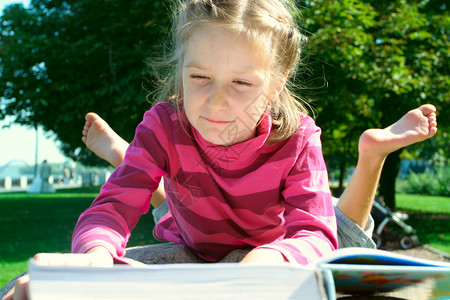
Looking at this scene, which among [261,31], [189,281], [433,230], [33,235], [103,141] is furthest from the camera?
[433,230]

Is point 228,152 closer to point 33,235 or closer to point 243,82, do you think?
point 243,82

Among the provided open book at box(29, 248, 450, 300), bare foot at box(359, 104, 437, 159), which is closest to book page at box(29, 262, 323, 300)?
open book at box(29, 248, 450, 300)

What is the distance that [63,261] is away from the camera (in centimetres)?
104

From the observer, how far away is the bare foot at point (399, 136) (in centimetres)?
211

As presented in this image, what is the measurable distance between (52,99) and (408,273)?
7869 millimetres

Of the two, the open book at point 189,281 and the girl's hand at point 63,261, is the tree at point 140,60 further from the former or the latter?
the open book at point 189,281

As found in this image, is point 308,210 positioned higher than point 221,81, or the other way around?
point 221,81

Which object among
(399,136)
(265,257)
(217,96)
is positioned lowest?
(265,257)

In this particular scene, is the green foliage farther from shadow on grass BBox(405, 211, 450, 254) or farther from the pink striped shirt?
the pink striped shirt

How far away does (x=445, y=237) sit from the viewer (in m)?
9.10

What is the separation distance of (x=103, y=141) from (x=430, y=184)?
3181 cm

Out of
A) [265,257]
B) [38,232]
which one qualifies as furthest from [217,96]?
[38,232]

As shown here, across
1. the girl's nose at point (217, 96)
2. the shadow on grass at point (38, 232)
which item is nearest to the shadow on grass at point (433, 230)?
the shadow on grass at point (38, 232)

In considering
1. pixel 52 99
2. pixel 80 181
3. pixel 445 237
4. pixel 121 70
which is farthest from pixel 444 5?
pixel 80 181
